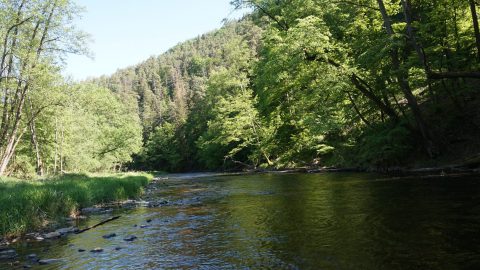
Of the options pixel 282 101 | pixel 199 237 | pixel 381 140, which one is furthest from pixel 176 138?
pixel 199 237

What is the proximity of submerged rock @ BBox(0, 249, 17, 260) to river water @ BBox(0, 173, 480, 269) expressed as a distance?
0.69ft

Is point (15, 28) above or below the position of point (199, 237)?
above

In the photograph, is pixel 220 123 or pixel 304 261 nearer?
pixel 304 261

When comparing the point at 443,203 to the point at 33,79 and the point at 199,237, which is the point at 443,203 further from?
the point at 33,79

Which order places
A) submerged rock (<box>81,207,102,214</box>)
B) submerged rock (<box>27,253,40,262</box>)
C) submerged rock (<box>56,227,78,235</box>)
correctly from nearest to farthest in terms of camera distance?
submerged rock (<box>27,253,40,262</box>)
submerged rock (<box>56,227,78,235</box>)
submerged rock (<box>81,207,102,214</box>)

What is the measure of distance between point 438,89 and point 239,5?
16542mm

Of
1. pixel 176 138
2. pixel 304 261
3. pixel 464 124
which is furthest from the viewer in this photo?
pixel 176 138

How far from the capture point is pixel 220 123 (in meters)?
64.6

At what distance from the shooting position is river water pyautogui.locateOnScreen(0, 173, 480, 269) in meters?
7.98

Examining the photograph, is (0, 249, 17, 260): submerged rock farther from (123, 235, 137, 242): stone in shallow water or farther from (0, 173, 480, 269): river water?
(123, 235, 137, 242): stone in shallow water

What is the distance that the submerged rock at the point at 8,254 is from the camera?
10091 millimetres

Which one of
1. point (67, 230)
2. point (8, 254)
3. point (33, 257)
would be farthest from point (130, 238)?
point (67, 230)

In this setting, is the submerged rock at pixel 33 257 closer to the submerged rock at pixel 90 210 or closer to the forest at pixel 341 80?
the submerged rock at pixel 90 210

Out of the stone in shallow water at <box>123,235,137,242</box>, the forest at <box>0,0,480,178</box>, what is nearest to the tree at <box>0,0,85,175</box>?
the forest at <box>0,0,480,178</box>
